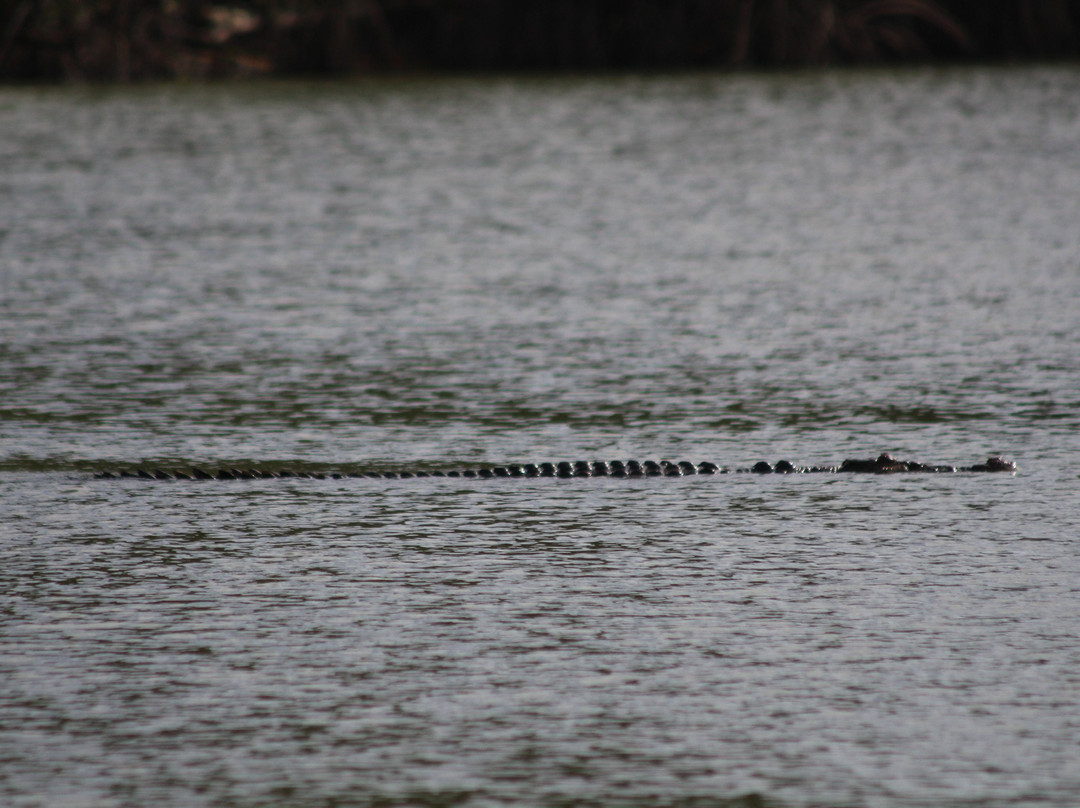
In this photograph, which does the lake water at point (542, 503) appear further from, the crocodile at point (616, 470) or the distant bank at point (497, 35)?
the distant bank at point (497, 35)

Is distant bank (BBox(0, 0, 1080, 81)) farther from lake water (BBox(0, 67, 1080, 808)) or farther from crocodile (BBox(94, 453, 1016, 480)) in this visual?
crocodile (BBox(94, 453, 1016, 480))

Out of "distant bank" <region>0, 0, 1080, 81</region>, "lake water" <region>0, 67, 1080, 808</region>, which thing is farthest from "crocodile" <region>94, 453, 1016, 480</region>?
"distant bank" <region>0, 0, 1080, 81</region>

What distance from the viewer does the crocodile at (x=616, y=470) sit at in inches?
186

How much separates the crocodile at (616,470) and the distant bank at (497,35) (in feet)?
48.9

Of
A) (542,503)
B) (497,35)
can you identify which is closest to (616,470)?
(542,503)

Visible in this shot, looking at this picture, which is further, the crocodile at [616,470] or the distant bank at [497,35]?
the distant bank at [497,35]

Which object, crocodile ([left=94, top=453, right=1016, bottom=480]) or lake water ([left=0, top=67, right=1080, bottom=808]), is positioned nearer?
lake water ([left=0, top=67, right=1080, bottom=808])

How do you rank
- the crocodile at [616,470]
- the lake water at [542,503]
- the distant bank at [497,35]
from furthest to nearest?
1. the distant bank at [497,35]
2. the crocodile at [616,470]
3. the lake water at [542,503]

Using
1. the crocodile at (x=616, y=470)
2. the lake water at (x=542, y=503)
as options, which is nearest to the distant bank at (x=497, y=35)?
the lake water at (x=542, y=503)

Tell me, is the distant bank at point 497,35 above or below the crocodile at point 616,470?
above

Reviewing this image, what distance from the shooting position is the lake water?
2920 mm

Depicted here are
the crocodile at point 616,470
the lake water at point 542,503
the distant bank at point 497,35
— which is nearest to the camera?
the lake water at point 542,503

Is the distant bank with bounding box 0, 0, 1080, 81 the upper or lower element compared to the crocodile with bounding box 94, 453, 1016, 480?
upper

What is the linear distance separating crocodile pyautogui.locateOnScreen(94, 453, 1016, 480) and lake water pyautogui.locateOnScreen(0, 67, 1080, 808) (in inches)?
1.8
